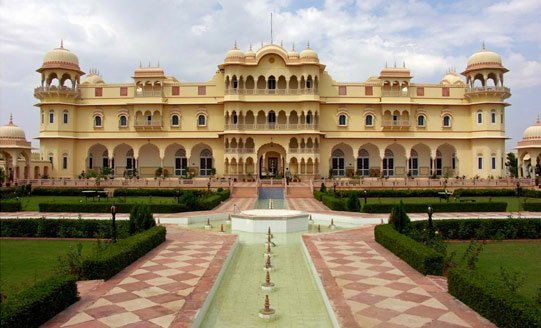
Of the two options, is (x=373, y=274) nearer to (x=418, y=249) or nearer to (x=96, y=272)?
(x=418, y=249)

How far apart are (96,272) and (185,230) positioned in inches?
257

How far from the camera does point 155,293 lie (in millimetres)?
7590

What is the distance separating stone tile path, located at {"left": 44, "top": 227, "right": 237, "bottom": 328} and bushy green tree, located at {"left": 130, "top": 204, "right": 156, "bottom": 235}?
49.1 inches

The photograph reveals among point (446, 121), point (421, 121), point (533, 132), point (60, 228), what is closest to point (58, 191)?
point (60, 228)

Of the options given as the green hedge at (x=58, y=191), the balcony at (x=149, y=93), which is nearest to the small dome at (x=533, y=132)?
the balcony at (x=149, y=93)

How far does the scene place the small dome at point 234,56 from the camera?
121 feet

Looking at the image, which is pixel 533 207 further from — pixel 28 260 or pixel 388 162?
pixel 388 162

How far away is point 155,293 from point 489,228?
10.1m

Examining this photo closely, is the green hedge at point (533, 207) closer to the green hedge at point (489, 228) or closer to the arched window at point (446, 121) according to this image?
the green hedge at point (489, 228)

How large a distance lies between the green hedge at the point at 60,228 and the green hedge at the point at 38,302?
6.12 meters

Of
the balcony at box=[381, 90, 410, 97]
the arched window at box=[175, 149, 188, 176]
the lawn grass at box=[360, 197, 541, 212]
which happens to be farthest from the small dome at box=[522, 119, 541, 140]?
the arched window at box=[175, 149, 188, 176]

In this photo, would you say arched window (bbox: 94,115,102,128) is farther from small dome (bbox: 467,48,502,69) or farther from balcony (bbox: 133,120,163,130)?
small dome (bbox: 467,48,502,69)

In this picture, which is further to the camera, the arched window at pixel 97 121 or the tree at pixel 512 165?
the tree at pixel 512 165

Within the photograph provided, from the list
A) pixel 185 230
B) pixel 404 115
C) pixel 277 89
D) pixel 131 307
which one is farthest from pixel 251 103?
pixel 131 307
